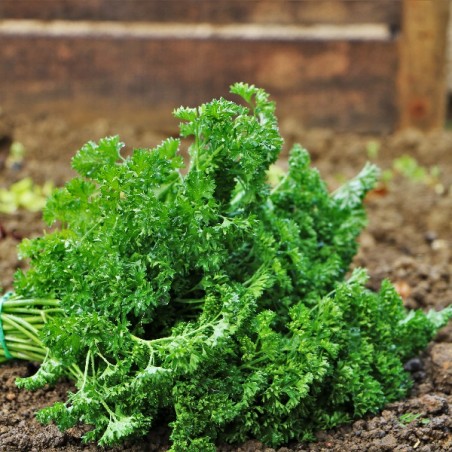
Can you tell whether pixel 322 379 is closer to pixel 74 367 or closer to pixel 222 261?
pixel 222 261

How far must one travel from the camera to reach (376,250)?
4.66m

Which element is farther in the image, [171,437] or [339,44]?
[339,44]

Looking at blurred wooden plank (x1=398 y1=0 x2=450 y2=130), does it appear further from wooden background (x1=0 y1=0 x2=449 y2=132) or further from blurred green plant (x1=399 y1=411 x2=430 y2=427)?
blurred green plant (x1=399 y1=411 x2=430 y2=427)

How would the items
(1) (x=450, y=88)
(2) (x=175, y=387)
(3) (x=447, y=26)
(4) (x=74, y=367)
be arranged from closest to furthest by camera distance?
(2) (x=175, y=387) → (4) (x=74, y=367) → (3) (x=447, y=26) → (1) (x=450, y=88)

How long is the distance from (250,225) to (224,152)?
234 mm

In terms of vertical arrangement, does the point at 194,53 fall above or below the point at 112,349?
above

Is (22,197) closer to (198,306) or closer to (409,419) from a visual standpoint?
(198,306)

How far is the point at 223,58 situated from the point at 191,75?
25 centimetres

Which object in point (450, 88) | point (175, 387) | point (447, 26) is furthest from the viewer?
point (450, 88)

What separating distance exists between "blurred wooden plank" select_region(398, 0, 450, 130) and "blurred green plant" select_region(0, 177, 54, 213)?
2.61 metres

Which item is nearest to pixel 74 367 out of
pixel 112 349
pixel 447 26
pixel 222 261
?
pixel 112 349

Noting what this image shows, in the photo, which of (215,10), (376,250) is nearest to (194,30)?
(215,10)

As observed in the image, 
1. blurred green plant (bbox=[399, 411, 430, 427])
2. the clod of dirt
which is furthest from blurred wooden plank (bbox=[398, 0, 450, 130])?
blurred green plant (bbox=[399, 411, 430, 427])

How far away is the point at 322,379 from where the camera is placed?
109 inches
